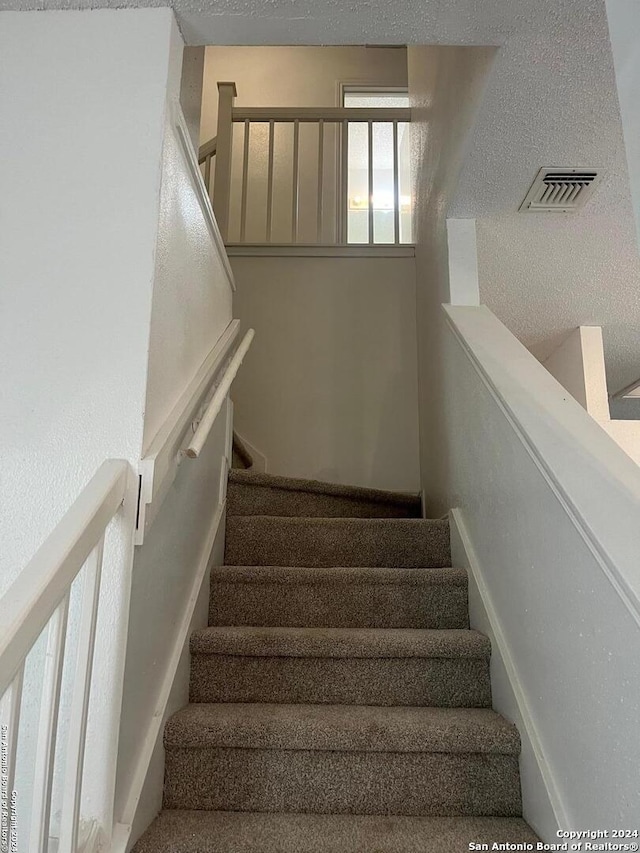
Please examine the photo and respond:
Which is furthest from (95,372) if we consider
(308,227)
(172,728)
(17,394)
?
(308,227)

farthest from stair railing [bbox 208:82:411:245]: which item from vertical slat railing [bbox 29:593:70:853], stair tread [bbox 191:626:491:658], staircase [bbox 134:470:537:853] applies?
vertical slat railing [bbox 29:593:70:853]

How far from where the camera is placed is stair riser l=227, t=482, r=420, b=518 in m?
2.46

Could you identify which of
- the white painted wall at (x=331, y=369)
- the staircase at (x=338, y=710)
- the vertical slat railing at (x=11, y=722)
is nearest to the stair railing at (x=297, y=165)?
the white painted wall at (x=331, y=369)

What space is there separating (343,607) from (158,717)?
700 millimetres

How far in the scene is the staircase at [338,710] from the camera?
1.32 meters

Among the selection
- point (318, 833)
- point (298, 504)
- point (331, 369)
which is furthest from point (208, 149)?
point (318, 833)

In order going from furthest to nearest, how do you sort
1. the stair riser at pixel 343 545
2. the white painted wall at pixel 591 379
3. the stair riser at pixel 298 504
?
the white painted wall at pixel 591 379
the stair riser at pixel 298 504
the stair riser at pixel 343 545

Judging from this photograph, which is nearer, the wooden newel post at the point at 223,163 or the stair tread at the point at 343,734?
the stair tread at the point at 343,734

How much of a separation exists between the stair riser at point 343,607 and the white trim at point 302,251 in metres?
2.10

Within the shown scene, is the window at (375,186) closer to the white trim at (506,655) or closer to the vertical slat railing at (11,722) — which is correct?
the white trim at (506,655)

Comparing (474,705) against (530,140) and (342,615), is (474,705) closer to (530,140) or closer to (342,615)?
(342,615)

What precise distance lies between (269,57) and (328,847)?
207 inches

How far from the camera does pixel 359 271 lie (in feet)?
11.2

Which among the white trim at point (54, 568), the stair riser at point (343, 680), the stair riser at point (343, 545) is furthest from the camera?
the stair riser at point (343, 545)
